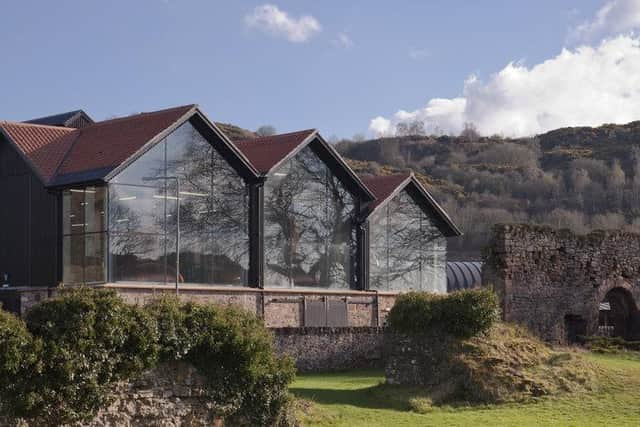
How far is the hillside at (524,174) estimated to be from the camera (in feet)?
279

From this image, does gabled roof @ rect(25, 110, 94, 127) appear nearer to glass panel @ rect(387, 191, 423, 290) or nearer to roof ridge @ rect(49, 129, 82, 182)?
roof ridge @ rect(49, 129, 82, 182)

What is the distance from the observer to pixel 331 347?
107ft

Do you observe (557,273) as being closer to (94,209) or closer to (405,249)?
(405,249)

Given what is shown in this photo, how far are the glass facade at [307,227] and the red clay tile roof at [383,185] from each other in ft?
4.65

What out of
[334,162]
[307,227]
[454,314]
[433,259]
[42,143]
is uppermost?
[42,143]

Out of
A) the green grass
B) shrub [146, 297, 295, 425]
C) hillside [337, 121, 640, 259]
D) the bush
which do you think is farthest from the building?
hillside [337, 121, 640, 259]

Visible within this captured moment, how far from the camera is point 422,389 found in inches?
1046

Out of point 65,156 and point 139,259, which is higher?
point 65,156

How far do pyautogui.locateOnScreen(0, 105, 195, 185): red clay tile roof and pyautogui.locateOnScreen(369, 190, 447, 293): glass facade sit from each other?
9814mm

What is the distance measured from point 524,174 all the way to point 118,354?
275 feet

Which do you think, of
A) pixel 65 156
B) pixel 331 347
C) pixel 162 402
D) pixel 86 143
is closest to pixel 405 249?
pixel 331 347

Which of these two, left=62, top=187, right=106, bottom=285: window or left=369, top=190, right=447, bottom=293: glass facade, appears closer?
left=62, top=187, right=106, bottom=285: window

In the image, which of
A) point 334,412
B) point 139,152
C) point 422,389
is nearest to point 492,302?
point 422,389

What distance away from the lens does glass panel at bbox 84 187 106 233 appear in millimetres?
31203
